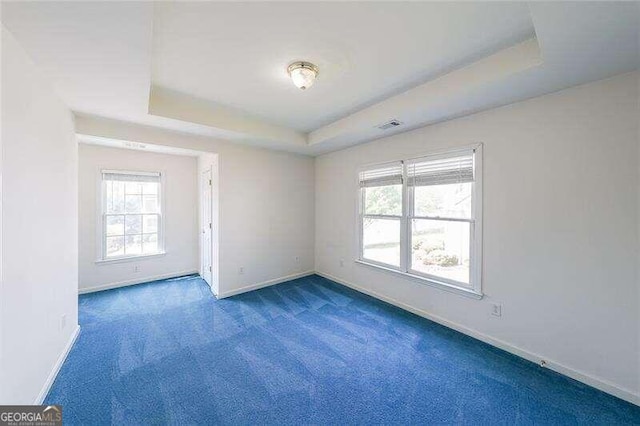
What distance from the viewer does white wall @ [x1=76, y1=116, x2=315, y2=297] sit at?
145 inches

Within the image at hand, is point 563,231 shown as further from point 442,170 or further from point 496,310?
point 442,170

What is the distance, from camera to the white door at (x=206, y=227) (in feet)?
13.5

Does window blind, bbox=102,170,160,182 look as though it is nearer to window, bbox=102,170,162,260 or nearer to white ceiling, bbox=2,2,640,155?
window, bbox=102,170,162,260

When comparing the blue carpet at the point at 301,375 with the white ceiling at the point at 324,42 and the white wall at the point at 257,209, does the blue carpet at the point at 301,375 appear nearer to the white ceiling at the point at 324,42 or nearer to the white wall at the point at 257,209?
the white wall at the point at 257,209

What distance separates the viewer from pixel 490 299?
255cm

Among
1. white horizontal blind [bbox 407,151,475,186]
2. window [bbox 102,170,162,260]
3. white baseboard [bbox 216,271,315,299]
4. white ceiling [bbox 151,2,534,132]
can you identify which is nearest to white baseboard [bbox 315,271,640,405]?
white horizontal blind [bbox 407,151,475,186]

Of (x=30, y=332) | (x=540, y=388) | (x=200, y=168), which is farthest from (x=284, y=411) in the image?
(x=200, y=168)

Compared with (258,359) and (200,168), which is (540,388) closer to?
(258,359)

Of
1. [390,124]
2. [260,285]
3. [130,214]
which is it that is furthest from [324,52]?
[130,214]

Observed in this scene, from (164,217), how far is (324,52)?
159 inches

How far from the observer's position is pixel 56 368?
6.70ft

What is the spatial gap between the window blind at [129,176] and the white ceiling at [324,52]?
5.50ft

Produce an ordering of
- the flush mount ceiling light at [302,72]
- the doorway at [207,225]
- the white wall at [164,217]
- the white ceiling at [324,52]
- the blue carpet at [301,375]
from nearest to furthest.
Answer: the white ceiling at [324,52] → the blue carpet at [301,375] → the flush mount ceiling light at [302,72] → the white wall at [164,217] → the doorway at [207,225]

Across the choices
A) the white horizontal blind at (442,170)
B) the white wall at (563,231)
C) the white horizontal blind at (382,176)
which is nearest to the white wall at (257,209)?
the white horizontal blind at (382,176)
